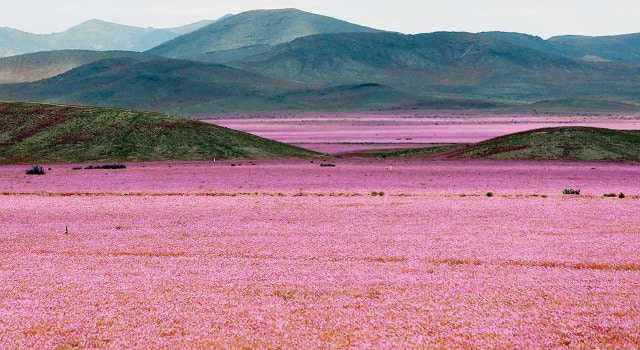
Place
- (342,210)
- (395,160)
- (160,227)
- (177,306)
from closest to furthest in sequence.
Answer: (177,306) → (160,227) → (342,210) → (395,160)

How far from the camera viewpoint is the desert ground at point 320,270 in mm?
14141

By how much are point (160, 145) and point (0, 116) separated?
69.5 feet

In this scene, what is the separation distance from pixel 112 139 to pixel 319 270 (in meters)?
60.7

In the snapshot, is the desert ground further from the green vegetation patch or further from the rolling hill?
the green vegetation patch

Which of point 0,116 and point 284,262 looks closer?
point 284,262

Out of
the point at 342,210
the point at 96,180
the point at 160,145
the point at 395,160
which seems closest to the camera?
the point at 342,210

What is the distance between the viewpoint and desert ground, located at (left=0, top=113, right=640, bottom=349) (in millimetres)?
14141

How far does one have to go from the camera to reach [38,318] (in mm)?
14914

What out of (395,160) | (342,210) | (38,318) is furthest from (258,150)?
(38,318)

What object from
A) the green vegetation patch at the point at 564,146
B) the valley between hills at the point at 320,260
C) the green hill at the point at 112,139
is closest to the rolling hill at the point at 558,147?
the green vegetation patch at the point at 564,146

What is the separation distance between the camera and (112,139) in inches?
3002

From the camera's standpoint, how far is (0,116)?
275ft

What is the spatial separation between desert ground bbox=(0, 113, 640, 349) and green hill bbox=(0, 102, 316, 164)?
3153 cm

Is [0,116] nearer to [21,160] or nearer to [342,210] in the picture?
[21,160]
